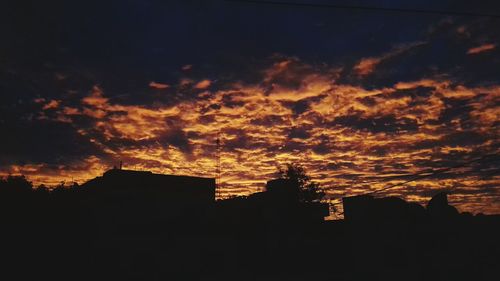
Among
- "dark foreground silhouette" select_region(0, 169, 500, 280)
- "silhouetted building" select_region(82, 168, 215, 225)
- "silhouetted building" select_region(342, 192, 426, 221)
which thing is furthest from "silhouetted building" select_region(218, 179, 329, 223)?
"silhouetted building" select_region(342, 192, 426, 221)

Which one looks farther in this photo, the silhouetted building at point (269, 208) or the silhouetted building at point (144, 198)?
the silhouetted building at point (144, 198)

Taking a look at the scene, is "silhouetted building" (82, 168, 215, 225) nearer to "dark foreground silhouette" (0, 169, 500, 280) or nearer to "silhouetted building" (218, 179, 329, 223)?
"dark foreground silhouette" (0, 169, 500, 280)

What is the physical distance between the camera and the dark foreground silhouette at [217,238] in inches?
910

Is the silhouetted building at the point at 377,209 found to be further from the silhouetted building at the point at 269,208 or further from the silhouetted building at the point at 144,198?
the silhouetted building at the point at 144,198

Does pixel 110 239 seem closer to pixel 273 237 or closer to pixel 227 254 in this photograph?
pixel 227 254

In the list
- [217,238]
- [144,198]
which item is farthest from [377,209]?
[144,198]

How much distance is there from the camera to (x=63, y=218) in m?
29.9

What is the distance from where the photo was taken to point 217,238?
2728 centimetres

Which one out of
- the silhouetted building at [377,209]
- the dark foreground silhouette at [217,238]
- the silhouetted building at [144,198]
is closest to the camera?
the dark foreground silhouette at [217,238]

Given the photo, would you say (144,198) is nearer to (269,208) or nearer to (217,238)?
(269,208)

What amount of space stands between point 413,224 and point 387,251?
10.0 feet

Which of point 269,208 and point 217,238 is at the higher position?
point 269,208

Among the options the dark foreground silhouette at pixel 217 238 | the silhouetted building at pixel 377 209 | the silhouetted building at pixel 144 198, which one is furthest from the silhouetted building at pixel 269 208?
the silhouetted building at pixel 377 209

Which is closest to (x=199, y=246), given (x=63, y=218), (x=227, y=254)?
(x=227, y=254)
